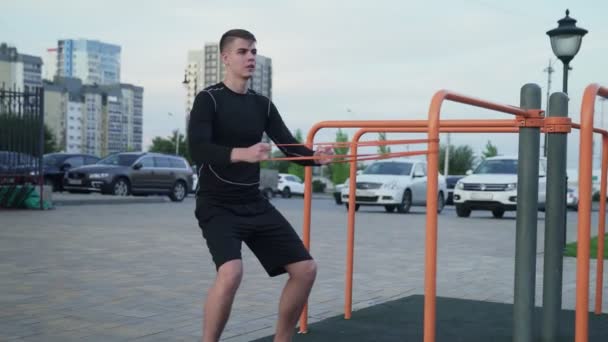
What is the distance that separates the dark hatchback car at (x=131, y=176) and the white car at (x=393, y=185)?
5.77 metres

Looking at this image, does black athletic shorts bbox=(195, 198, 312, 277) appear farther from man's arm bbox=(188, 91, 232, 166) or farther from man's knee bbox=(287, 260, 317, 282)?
man's arm bbox=(188, 91, 232, 166)

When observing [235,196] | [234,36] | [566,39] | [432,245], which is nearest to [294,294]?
[235,196]

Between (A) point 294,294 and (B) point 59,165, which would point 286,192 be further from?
(A) point 294,294

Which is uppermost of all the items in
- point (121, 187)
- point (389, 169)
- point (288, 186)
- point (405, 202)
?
point (389, 169)

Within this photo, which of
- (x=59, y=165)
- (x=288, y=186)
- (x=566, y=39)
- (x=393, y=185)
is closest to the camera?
(x=566, y=39)

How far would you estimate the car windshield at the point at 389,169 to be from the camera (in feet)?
73.9

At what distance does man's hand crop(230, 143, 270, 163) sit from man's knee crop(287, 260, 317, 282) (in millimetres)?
742

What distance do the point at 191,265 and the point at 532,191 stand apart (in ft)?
17.0

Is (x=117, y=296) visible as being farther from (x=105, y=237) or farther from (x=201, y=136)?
(x=105, y=237)

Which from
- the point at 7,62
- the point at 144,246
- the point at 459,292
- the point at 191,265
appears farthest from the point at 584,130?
the point at 7,62

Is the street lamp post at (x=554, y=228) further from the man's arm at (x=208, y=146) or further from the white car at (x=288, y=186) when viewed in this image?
the white car at (x=288, y=186)

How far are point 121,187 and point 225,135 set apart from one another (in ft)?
68.8

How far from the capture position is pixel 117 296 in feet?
21.0

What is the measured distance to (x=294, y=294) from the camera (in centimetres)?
411
